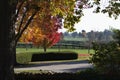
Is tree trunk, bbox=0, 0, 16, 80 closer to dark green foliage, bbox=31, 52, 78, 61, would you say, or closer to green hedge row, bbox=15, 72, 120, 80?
green hedge row, bbox=15, 72, 120, 80

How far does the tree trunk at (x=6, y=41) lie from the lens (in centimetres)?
1100

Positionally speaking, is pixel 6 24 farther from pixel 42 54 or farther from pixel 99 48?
pixel 42 54

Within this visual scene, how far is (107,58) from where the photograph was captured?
14.7 m

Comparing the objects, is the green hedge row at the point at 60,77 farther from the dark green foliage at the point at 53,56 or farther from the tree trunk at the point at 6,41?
the dark green foliage at the point at 53,56

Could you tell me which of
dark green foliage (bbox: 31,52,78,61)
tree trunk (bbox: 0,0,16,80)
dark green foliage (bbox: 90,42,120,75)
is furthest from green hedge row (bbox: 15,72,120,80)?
dark green foliage (bbox: 31,52,78,61)

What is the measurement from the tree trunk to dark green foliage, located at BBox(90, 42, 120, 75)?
4.78 metres

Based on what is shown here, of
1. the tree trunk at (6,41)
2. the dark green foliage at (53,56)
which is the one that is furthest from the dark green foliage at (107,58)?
the dark green foliage at (53,56)

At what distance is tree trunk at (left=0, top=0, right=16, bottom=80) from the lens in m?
11.0

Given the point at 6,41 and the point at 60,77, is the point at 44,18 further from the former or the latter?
the point at 6,41

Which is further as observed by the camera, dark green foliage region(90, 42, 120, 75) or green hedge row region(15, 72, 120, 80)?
dark green foliage region(90, 42, 120, 75)

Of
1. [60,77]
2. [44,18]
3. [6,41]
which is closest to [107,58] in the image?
[60,77]

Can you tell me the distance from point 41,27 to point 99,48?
14.9 m

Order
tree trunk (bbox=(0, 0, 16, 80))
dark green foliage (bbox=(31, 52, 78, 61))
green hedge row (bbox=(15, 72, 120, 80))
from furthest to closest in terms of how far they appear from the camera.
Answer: dark green foliage (bbox=(31, 52, 78, 61))
green hedge row (bbox=(15, 72, 120, 80))
tree trunk (bbox=(0, 0, 16, 80))

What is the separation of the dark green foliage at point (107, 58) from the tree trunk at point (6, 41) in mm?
4781
